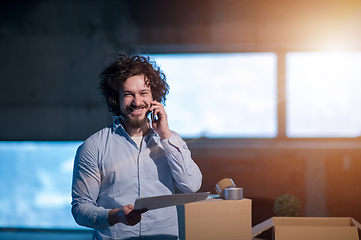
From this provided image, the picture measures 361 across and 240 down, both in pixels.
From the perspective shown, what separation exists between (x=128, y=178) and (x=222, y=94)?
2.02 m

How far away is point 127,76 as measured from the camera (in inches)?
52.0

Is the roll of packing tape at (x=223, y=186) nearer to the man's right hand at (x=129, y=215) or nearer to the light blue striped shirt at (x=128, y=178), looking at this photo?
the light blue striped shirt at (x=128, y=178)

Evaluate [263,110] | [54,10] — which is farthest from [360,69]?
[54,10]

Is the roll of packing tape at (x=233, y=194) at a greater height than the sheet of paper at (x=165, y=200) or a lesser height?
lesser

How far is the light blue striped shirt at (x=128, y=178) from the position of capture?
3.82 feet

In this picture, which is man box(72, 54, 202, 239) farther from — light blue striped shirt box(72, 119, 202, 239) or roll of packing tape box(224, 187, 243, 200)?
roll of packing tape box(224, 187, 243, 200)

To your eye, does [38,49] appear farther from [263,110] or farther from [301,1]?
[301,1]

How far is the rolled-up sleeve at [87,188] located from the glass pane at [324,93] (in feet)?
7.90

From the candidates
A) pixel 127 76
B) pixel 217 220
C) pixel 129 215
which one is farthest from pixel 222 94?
pixel 129 215

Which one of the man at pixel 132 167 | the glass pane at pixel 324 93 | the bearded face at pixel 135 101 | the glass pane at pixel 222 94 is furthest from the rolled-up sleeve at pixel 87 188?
the glass pane at pixel 324 93

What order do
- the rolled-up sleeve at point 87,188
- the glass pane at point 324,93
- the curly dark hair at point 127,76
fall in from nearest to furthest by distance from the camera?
the rolled-up sleeve at point 87,188, the curly dark hair at point 127,76, the glass pane at point 324,93

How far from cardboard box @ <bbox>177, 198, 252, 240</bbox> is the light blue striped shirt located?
0.18m

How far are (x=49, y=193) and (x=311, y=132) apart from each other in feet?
9.57

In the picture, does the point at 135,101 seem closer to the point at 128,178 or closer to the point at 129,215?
the point at 128,178
